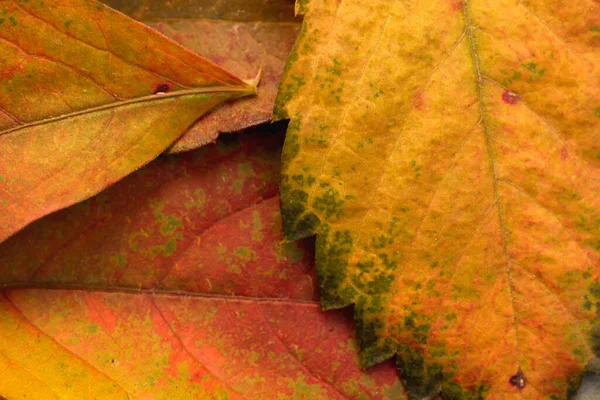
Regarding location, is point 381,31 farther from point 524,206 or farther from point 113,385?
point 113,385

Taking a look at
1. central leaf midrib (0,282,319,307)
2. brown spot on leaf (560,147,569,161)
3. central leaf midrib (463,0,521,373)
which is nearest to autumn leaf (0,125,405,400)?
central leaf midrib (0,282,319,307)

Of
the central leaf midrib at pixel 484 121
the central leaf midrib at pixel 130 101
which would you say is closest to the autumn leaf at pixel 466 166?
the central leaf midrib at pixel 484 121

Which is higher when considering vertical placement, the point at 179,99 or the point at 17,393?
the point at 179,99

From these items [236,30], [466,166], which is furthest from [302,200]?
[236,30]

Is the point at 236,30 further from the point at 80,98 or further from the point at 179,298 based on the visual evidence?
the point at 179,298

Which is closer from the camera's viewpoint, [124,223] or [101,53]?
[101,53]

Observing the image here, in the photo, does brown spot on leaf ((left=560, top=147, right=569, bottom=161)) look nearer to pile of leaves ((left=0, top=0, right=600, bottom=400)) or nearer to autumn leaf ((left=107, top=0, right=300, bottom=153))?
pile of leaves ((left=0, top=0, right=600, bottom=400))

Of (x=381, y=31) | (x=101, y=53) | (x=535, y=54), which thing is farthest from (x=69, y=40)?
(x=535, y=54)
